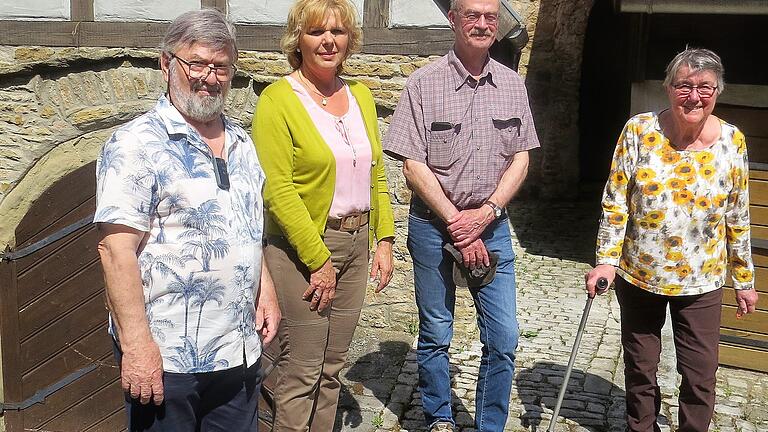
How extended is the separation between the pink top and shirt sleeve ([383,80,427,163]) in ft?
0.86

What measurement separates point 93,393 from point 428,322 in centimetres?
318

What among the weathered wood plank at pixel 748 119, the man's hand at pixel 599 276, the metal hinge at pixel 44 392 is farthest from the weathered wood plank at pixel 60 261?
the weathered wood plank at pixel 748 119

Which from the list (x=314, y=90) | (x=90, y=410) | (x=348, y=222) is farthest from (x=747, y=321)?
(x=90, y=410)

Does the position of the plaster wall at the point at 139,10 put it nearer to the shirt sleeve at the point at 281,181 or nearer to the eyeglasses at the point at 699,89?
the shirt sleeve at the point at 281,181

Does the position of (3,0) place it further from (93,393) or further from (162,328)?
(162,328)

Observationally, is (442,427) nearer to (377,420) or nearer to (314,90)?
(377,420)

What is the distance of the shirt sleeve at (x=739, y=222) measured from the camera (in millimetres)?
3354

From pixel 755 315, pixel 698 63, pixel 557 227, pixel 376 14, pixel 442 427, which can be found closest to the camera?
pixel 698 63

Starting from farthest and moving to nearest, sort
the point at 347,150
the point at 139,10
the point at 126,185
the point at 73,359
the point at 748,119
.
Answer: the point at 73,359, the point at 748,119, the point at 139,10, the point at 347,150, the point at 126,185

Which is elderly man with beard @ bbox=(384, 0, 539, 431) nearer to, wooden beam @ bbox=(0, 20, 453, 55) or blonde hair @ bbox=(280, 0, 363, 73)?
blonde hair @ bbox=(280, 0, 363, 73)

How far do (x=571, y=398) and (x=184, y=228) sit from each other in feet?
9.15

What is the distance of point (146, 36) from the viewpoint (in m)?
5.33

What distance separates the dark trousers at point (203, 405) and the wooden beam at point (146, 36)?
2874 millimetres

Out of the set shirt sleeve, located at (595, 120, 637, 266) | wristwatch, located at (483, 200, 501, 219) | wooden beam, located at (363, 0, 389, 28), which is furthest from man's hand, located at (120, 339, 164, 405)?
wooden beam, located at (363, 0, 389, 28)
